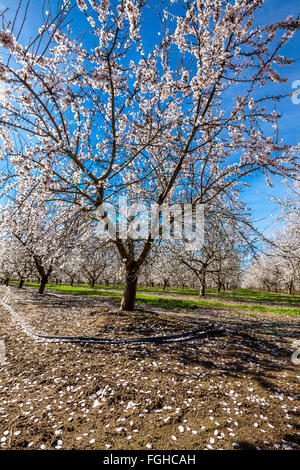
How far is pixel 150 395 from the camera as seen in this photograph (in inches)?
173

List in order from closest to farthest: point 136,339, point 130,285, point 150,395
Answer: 1. point 150,395
2. point 136,339
3. point 130,285

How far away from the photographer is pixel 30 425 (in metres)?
3.67

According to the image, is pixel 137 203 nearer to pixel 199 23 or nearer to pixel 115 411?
pixel 199 23

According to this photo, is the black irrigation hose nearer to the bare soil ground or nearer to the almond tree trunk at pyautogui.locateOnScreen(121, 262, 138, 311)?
the bare soil ground

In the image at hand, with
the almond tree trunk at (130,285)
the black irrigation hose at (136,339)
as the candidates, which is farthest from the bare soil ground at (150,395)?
the almond tree trunk at (130,285)

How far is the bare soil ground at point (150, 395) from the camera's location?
3293 millimetres

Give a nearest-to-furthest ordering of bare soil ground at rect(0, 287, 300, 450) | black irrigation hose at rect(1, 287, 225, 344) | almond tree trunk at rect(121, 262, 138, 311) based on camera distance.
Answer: bare soil ground at rect(0, 287, 300, 450) → black irrigation hose at rect(1, 287, 225, 344) → almond tree trunk at rect(121, 262, 138, 311)

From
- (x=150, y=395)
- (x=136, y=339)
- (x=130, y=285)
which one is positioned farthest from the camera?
(x=130, y=285)

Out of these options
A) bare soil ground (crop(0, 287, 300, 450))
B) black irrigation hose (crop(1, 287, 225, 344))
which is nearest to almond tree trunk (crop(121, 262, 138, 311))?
bare soil ground (crop(0, 287, 300, 450))

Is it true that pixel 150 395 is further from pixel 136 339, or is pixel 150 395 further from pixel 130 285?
pixel 130 285

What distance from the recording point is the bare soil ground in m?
3.29

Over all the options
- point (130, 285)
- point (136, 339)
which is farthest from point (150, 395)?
point (130, 285)
